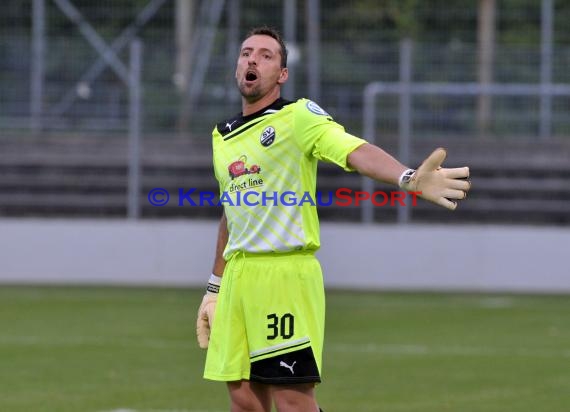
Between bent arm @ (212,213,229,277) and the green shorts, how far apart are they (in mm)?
326

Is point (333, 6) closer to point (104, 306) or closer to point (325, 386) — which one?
point (104, 306)

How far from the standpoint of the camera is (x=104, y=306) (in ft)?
56.4

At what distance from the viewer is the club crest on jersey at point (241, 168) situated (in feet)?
21.3

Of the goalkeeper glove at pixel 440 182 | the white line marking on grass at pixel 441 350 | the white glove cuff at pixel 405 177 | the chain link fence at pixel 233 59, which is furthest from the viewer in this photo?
the chain link fence at pixel 233 59

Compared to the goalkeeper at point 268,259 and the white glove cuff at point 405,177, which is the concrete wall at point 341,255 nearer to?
the goalkeeper at point 268,259

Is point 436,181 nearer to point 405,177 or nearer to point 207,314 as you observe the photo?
point 405,177

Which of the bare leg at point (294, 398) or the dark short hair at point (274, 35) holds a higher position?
the dark short hair at point (274, 35)

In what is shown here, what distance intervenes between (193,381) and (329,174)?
A: 33.8 feet

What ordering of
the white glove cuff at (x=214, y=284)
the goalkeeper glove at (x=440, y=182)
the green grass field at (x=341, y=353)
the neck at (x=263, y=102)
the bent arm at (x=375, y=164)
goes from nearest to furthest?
the goalkeeper glove at (x=440, y=182) < the bent arm at (x=375, y=164) < the neck at (x=263, y=102) < the white glove cuff at (x=214, y=284) < the green grass field at (x=341, y=353)

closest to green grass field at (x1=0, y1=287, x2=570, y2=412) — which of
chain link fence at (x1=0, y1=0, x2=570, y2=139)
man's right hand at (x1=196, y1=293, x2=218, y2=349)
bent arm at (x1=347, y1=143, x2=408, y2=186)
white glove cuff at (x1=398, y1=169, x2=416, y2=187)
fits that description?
man's right hand at (x1=196, y1=293, x2=218, y2=349)

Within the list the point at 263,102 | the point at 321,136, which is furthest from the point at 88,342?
the point at 321,136

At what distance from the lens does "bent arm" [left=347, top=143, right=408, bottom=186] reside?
18.8ft

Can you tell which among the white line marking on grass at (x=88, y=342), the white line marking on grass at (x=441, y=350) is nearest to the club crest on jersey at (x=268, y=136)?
the white line marking on grass at (x=441, y=350)

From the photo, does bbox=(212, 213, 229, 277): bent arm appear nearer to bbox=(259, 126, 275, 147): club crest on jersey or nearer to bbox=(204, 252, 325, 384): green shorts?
bbox=(204, 252, 325, 384): green shorts
